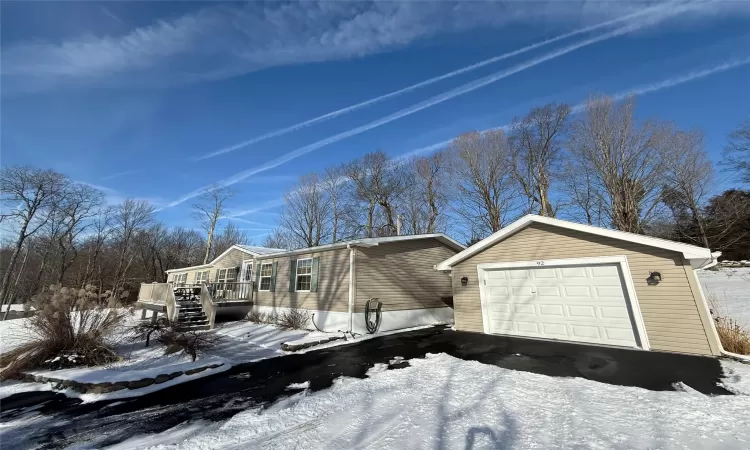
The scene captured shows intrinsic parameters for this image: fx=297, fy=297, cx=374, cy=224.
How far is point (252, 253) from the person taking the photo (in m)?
15.8

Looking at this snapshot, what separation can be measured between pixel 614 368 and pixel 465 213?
54.9 feet

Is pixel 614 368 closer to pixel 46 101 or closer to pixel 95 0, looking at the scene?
pixel 95 0

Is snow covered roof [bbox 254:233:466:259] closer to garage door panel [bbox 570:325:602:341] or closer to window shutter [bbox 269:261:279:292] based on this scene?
window shutter [bbox 269:261:279:292]

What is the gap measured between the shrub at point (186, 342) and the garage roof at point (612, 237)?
25.3 feet

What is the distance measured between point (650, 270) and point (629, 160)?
12488 mm

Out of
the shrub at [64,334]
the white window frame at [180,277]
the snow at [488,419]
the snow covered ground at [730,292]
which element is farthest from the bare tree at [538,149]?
the white window frame at [180,277]

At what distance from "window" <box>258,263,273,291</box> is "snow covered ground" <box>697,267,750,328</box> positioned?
1631cm

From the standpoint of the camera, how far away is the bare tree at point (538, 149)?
19.4 metres

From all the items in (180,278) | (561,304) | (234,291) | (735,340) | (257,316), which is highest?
(180,278)

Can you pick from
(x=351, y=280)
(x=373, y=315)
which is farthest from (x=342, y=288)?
(x=373, y=315)

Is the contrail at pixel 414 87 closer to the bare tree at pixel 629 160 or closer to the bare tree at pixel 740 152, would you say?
the bare tree at pixel 629 160

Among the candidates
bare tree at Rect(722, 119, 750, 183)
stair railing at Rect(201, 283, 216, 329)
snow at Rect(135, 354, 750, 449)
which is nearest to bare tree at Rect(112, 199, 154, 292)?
stair railing at Rect(201, 283, 216, 329)

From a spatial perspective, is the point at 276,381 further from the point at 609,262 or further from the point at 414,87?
the point at 414,87

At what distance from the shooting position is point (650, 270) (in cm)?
713
